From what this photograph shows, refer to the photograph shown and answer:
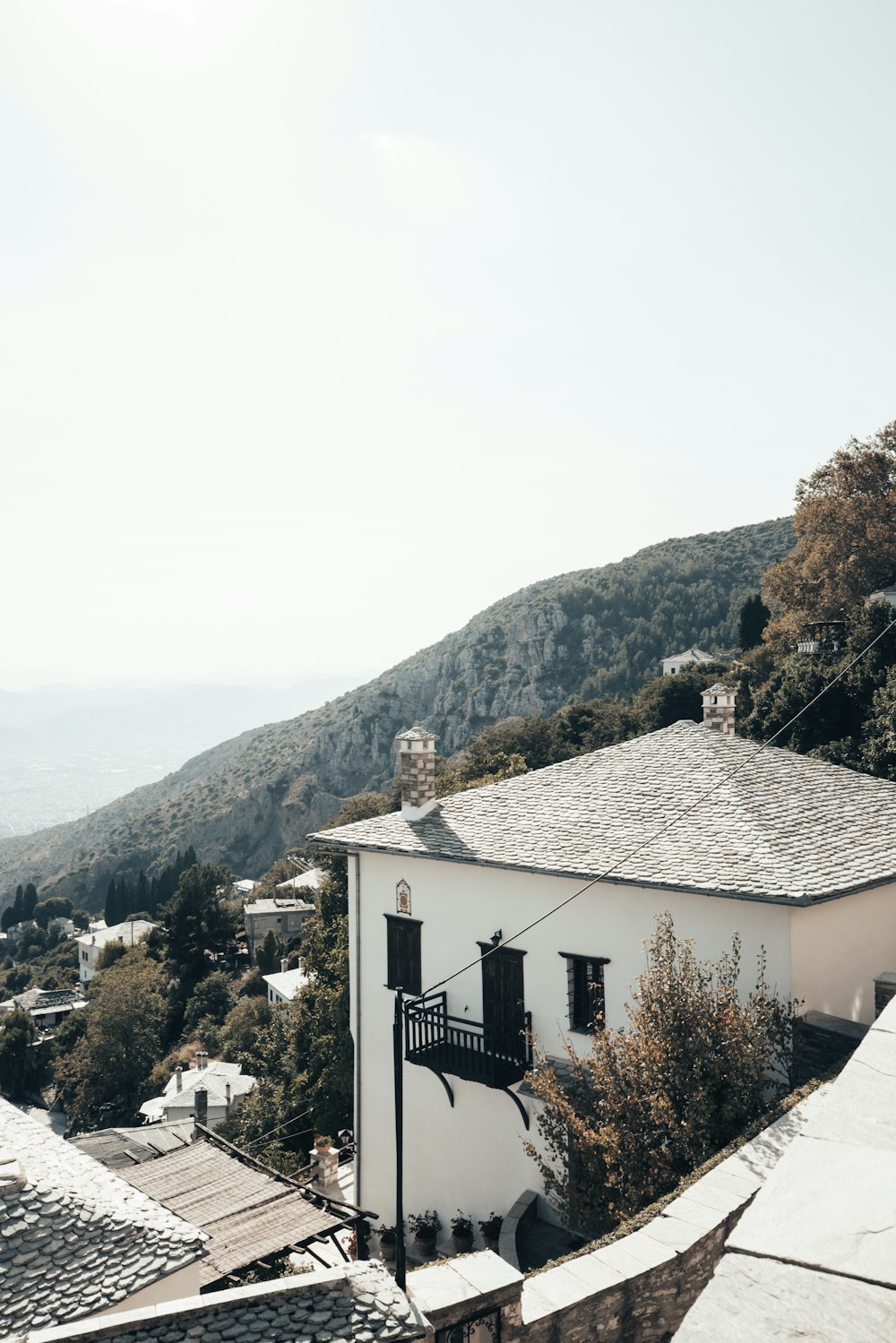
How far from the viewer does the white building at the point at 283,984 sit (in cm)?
5865

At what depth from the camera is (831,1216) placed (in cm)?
198

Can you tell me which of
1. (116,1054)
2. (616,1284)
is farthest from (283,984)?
(616,1284)

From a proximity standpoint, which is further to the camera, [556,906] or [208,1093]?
[208,1093]

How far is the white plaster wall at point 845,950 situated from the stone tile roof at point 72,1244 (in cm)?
803

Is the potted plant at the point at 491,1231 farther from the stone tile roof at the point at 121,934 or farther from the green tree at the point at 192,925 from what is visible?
the stone tile roof at the point at 121,934

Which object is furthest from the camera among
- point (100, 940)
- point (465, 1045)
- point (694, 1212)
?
point (100, 940)

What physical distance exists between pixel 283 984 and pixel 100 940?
145ft

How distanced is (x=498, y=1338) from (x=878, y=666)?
32.0 meters

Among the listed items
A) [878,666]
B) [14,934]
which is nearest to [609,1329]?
[878,666]

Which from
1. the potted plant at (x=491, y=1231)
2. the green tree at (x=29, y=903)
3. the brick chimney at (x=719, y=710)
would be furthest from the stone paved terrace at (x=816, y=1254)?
the green tree at (x=29, y=903)

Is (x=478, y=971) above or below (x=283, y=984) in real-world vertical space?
above

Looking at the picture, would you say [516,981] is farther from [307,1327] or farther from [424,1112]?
[307,1327]

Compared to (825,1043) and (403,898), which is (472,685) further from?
(825,1043)

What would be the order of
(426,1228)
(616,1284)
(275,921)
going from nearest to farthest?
(616,1284), (426,1228), (275,921)
